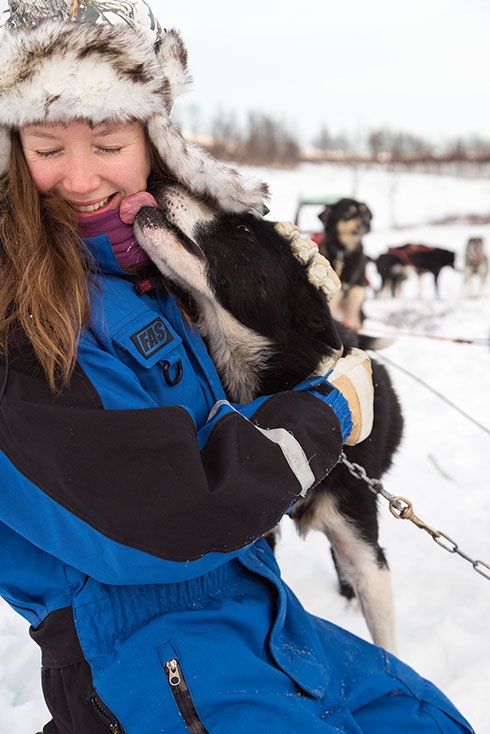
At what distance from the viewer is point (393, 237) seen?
2319 centimetres

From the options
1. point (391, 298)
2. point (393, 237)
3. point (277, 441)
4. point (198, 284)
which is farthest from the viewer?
point (393, 237)

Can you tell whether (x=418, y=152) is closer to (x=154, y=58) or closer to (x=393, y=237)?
(x=393, y=237)

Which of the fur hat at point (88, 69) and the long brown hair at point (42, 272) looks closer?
the long brown hair at point (42, 272)

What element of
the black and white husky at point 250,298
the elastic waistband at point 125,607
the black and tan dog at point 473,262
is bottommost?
the black and tan dog at point 473,262

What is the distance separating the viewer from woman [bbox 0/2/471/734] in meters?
1.12

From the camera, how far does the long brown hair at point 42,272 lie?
1.17 metres

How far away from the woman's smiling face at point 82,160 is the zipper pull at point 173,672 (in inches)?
41.4

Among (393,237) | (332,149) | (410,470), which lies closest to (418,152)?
(332,149)

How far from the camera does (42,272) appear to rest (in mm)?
1280

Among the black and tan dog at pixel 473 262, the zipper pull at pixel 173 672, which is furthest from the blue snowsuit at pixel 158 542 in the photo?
the black and tan dog at pixel 473 262

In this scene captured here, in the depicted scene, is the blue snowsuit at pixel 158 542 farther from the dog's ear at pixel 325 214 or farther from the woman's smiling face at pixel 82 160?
the dog's ear at pixel 325 214

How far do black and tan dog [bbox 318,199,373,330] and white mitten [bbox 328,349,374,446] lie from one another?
5.47 meters

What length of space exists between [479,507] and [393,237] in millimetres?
20946

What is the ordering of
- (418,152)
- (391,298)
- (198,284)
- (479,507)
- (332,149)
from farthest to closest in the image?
(332,149), (418,152), (391,298), (479,507), (198,284)
